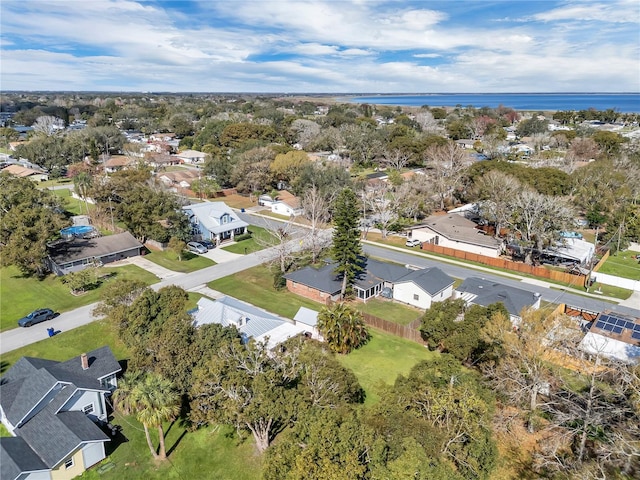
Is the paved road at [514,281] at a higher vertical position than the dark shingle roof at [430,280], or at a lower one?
lower

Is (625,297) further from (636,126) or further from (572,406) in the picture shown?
(636,126)

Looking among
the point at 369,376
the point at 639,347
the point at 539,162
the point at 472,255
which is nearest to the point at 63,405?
the point at 369,376

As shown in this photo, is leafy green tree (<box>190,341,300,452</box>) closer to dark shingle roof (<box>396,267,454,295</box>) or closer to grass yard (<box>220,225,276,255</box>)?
dark shingle roof (<box>396,267,454,295</box>)

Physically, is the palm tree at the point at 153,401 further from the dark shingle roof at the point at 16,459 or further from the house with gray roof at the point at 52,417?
the dark shingle roof at the point at 16,459

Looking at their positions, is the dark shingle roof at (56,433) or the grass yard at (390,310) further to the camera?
the grass yard at (390,310)

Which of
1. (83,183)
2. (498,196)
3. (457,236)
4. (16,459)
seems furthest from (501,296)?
(83,183)

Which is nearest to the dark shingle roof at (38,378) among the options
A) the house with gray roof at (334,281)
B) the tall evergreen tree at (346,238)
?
the house with gray roof at (334,281)

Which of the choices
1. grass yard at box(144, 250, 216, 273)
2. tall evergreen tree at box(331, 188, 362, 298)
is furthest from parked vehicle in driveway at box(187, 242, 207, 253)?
tall evergreen tree at box(331, 188, 362, 298)
